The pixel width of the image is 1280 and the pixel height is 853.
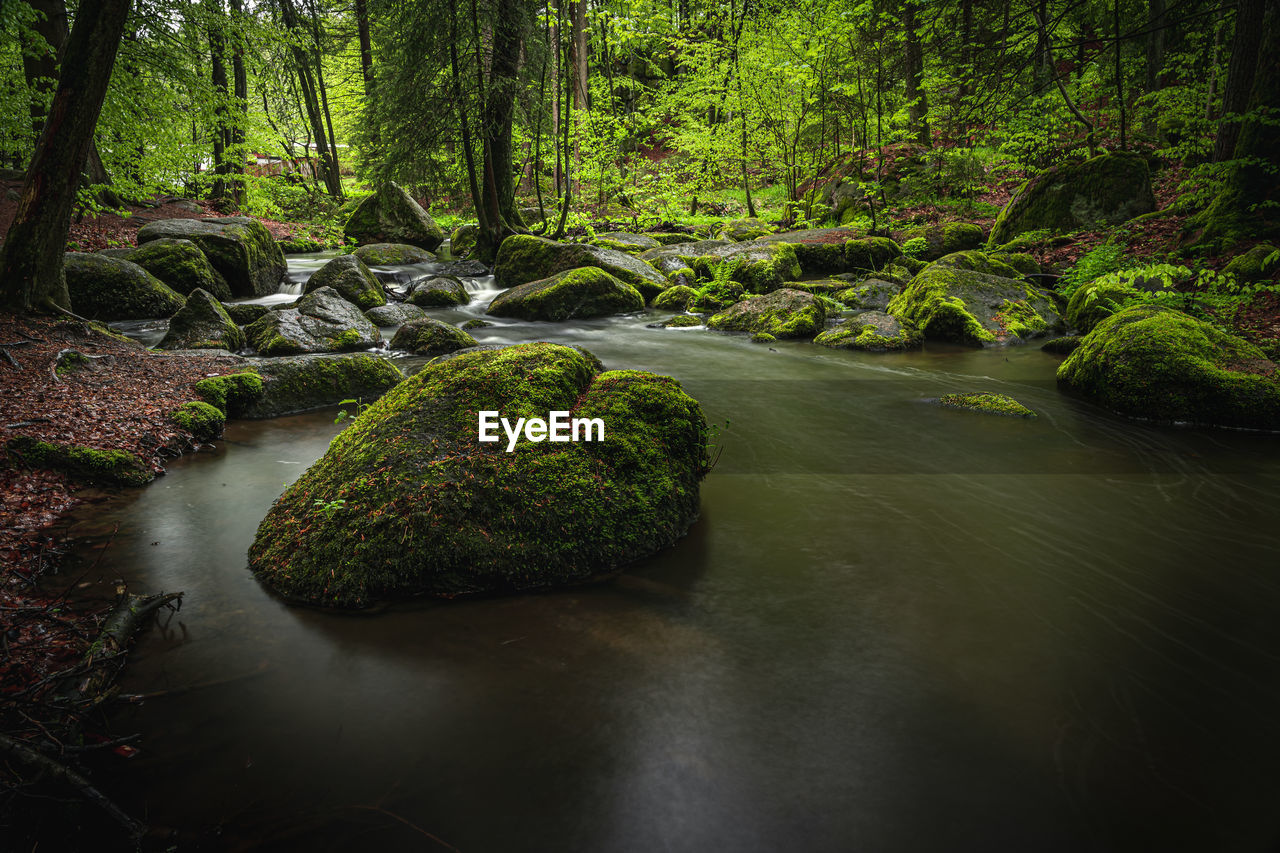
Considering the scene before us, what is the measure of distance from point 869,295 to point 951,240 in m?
4.34

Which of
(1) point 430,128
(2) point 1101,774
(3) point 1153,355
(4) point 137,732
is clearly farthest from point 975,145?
(4) point 137,732

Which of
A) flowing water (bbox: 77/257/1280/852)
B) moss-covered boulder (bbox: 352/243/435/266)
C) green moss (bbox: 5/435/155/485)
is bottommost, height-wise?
flowing water (bbox: 77/257/1280/852)

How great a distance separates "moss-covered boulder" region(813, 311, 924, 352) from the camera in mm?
10664

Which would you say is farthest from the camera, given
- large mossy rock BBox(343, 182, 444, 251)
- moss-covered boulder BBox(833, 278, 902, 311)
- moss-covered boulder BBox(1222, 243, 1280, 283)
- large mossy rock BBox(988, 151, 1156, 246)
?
large mossy rock BBox(343, 182, 444, 251)

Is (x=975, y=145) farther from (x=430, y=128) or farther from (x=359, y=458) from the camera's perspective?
(x=359, y=458)

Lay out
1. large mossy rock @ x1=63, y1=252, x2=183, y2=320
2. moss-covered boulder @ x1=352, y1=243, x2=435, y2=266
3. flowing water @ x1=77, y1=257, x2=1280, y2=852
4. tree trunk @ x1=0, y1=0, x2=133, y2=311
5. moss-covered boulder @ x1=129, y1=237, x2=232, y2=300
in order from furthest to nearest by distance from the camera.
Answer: moss-covered boulder @ x1=352, y1=243, x2=435, y2=266 < moss-covered boulder @ x1=129, y1=237, x2=232, y2=300 < large mossy rock @ x1=63, y1=252, x2=183, y2=320 < tree trunk @ x1=0, y1=0, x2=133, y2=311 < flowing water @ x1=77, y1=257, x2=1280, y2=852

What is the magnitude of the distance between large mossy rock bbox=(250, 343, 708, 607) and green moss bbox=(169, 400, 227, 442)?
2.72 metres

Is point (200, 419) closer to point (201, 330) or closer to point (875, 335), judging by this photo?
point (201, 330)

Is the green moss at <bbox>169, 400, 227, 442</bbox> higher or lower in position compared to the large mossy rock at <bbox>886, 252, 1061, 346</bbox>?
lower

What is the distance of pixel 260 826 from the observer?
2.14 metres

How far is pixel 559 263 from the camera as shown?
15.1m

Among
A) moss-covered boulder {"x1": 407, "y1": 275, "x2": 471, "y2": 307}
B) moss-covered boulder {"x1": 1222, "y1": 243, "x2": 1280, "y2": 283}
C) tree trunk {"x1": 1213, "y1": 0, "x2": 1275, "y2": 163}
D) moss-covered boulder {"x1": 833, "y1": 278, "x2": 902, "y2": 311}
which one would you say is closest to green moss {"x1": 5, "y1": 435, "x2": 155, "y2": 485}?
moss-covered boulder {"x1": 407, "y1": 275, "x2": 471, "y2": 307}

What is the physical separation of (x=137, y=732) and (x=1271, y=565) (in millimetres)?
6564

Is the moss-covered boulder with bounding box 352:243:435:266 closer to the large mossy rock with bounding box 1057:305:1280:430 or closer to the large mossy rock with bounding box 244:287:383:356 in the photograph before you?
the large mossy rock with bounding box 244:287:383:356
